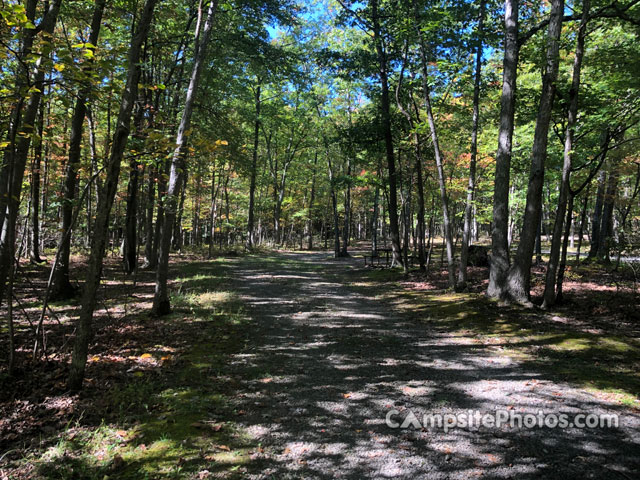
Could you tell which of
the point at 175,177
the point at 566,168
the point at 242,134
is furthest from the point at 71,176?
the point at 566,168

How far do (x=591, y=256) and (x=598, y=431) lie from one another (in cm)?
1808

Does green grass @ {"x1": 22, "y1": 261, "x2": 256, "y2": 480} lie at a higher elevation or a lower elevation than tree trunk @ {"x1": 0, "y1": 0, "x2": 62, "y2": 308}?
lower

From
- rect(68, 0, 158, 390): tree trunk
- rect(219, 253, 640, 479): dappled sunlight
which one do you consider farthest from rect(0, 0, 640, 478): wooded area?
rect(219, 253, 640, 479): dappled sunlight

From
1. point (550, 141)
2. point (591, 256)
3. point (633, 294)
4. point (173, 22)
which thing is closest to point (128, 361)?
point (633, 294)

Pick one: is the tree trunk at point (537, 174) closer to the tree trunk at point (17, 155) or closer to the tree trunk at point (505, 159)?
the tree trunk at point (505, 159)

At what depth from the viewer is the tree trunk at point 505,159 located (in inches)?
334

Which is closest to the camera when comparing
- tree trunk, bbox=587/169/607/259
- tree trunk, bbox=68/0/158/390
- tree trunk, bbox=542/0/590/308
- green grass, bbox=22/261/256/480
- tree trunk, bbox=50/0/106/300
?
green grass, bbox=22/261/256/480

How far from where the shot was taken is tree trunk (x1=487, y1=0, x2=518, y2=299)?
8.49 m

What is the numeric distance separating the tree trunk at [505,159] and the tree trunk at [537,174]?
48cm

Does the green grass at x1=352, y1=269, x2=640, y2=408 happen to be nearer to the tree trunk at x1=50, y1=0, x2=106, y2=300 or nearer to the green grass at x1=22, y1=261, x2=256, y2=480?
the green grass at x1=22, y1=261, x2=256, y2=480

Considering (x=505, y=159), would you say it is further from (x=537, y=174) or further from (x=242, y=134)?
(x=242, y=134)

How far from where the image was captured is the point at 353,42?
70.3 feet

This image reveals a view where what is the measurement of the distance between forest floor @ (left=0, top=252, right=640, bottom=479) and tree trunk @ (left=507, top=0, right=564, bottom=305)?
73 cm

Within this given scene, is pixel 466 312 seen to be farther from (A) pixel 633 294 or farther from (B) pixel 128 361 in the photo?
(B) pixel 128 361
